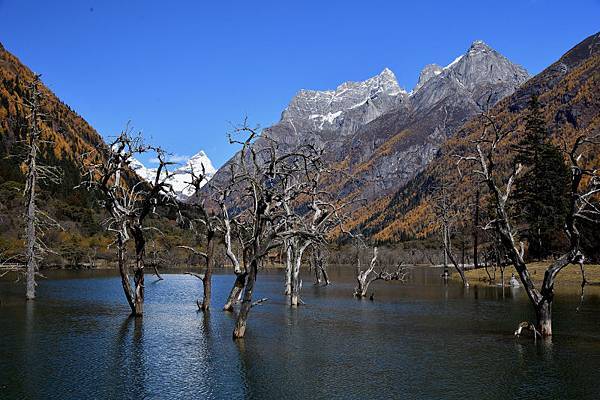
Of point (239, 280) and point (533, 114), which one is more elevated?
point (533, 114)

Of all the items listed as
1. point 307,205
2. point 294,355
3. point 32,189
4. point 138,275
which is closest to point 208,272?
point 138,275

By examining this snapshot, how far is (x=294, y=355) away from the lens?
25531 millimetres

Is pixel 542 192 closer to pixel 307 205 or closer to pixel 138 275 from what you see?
pixel 307 205

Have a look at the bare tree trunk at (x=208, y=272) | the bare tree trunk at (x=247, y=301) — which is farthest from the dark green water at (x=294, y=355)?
the bare tree trunk at (x=208, y=272)

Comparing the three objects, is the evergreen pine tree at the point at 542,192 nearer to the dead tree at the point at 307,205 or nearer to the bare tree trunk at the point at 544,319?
the dead tree at the point at 307,205

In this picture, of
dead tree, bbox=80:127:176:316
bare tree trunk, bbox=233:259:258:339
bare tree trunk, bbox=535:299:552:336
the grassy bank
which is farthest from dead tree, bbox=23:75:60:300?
the grassy bank

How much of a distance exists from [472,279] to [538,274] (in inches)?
597

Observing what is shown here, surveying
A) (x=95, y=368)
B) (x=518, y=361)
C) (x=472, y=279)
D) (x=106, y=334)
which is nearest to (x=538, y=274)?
(x=472, y=279)

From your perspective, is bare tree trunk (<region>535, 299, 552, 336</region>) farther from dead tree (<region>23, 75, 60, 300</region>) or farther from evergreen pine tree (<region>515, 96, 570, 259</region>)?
evergreen pine tree (<region>515, 96, 570, 259</region>)

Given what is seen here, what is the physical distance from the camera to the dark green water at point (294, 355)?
19.9 metres

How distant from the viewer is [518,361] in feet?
80.9

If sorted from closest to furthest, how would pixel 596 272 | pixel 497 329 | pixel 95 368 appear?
pixel 95 368
pixel 497 329
pixel 596 272


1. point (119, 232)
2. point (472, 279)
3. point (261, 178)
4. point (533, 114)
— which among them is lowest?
point (472, 279)

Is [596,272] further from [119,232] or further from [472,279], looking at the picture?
[119,232]
